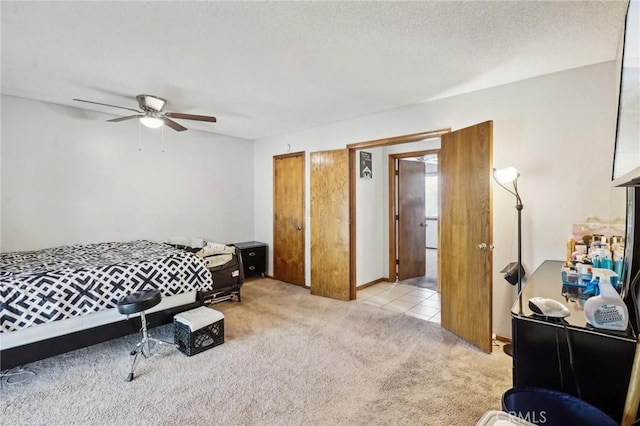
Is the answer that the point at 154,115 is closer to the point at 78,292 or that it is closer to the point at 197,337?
the point at 78,292

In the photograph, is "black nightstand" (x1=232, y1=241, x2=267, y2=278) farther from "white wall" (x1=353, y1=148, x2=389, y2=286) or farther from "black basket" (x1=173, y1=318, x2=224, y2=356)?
"black basket" (x1=173, y1=318, x2=224, y2=356)

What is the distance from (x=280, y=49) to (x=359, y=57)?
612 mm

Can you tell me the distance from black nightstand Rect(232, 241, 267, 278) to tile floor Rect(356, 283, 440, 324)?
1777 mm

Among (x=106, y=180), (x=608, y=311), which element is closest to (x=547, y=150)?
(x=608, y=311)

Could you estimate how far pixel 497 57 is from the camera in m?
2.43

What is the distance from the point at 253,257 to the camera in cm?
525

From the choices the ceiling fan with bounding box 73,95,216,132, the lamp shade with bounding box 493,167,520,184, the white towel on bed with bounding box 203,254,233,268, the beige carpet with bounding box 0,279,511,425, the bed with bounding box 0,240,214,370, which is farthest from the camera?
the white towel on bed with bounding box 203,254,233,268

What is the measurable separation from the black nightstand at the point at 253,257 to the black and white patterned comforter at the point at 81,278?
1.69m

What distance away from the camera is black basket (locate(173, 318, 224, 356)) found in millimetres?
2713

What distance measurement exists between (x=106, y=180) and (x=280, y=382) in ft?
11.2

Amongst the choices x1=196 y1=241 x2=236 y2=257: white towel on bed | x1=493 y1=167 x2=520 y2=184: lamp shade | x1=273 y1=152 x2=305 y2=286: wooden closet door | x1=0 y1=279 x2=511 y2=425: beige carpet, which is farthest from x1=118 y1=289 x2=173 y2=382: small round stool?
x1=493 y1=167 x2=520 y2=184: lamp shade

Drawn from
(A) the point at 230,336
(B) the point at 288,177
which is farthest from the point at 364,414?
(B) the point at 288,177

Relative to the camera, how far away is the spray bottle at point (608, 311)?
1249mm

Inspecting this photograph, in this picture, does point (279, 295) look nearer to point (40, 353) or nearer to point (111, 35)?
point (40, 353)
